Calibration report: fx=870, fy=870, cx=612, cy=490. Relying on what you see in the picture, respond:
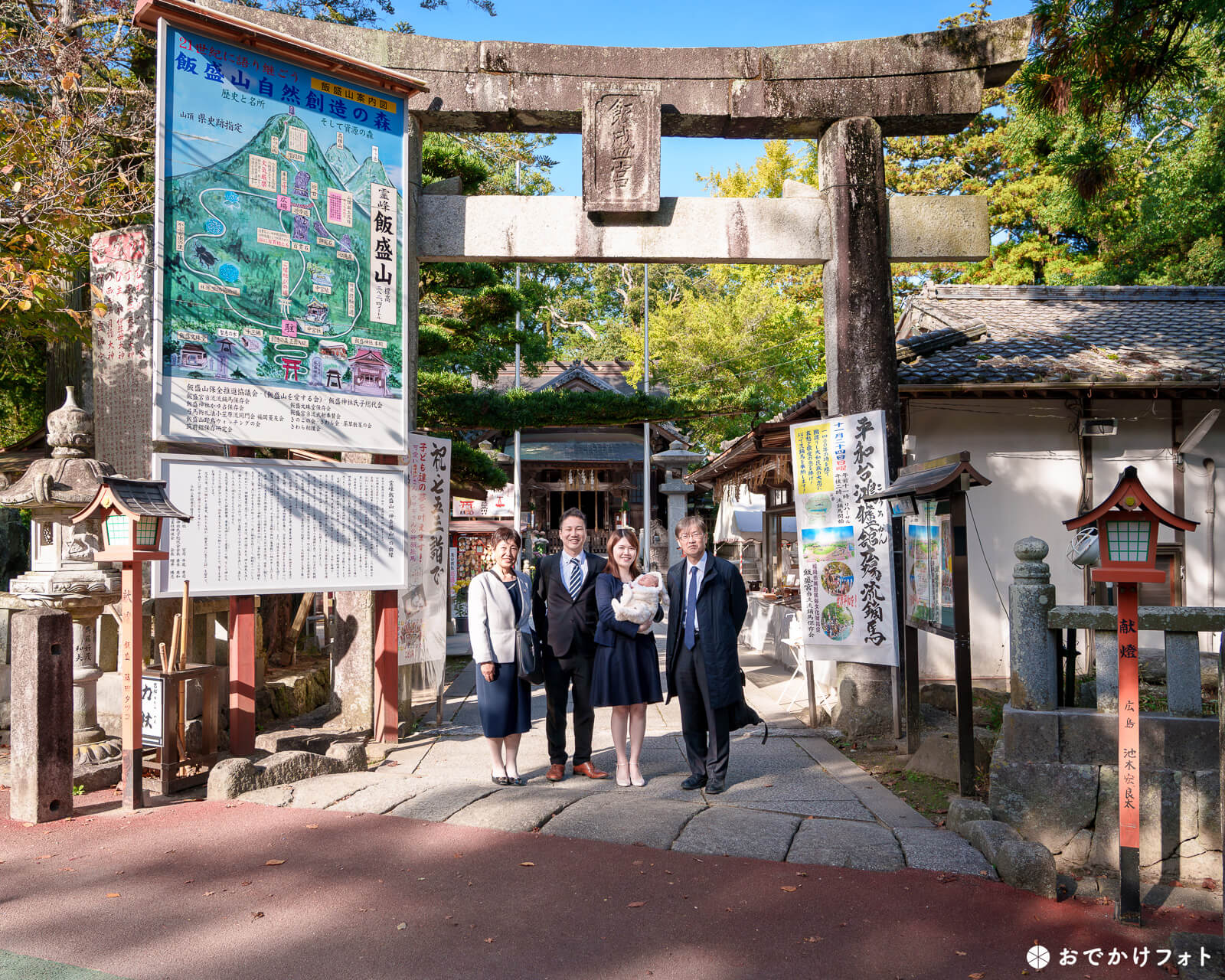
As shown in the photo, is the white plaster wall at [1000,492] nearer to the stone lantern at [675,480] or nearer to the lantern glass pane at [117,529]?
the stone lantern at [675,480]

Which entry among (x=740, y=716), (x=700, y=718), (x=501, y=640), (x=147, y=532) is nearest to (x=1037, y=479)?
(x=740, y=716)

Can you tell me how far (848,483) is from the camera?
8.00 metres

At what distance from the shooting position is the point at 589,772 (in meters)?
6.36

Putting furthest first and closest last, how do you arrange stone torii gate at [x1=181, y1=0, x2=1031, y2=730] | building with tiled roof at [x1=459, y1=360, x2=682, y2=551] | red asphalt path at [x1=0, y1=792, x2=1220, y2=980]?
building with tiled roof at [x1=459, y1=360, x2=682, y2=551] < stone torii gate at [x1=181, y1=0, x2=1031, y2=730] < red asphalt path at [x1=0, y1=792, x2=1220, y2=980]

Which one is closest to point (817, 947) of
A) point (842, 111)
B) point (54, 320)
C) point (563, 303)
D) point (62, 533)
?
point (62, 533)

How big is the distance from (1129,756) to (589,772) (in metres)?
3.48

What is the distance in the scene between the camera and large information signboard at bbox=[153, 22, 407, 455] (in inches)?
253

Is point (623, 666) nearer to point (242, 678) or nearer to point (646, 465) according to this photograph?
point (242, 678)

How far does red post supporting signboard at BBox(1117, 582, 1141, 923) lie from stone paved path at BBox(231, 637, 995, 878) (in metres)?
0.65

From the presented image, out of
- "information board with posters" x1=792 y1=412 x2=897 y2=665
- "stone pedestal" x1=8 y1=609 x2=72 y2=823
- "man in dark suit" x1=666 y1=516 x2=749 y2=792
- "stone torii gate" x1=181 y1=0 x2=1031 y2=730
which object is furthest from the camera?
"stone torii gate" x1=181 y1=0 x2=1031 y2=730

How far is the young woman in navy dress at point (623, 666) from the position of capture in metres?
5.98

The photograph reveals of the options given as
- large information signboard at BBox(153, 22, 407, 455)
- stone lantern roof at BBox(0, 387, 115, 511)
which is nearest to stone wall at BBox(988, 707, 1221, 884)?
large information signboard at BBox(153, 22, 407, 455)

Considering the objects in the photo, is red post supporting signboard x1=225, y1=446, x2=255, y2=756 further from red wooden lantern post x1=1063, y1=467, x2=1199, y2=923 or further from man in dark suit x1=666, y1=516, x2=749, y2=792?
red wooden lantern post x1=1063, y1=467, x2=1199, y2=923

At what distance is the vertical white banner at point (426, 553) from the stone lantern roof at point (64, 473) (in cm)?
246
